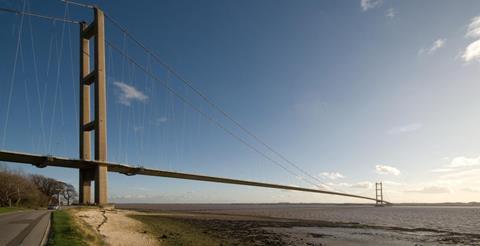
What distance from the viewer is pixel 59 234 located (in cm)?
1594

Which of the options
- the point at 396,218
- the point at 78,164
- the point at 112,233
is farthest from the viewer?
the point at 396,218

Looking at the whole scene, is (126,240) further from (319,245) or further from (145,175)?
(145,175)

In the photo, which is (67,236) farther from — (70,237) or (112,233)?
(112,233)

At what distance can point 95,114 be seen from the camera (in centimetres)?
3366

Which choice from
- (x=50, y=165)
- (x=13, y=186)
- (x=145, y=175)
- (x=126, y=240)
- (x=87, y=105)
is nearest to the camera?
(x=126, y=240)

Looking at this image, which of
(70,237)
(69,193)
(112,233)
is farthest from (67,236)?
(69,193)

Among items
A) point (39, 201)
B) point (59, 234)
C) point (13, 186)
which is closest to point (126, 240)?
point (59, 234)

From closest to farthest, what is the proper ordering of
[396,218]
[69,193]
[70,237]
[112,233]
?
1. [70,237]
2. [112,233]
3. [396,218]
4. [69,193]

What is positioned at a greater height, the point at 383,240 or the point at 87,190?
the point at 87,190

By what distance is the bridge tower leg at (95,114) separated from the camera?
1303 inches

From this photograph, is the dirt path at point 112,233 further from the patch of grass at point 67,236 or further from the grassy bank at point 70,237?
the patch of grass at point 67,236

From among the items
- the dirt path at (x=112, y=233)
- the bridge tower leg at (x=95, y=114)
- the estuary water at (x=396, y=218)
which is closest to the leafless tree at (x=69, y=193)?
the estuary water at (x=396, y=218)

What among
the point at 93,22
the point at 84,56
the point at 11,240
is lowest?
the point at 11,240

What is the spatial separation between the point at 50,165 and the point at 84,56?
11329 millimetres
